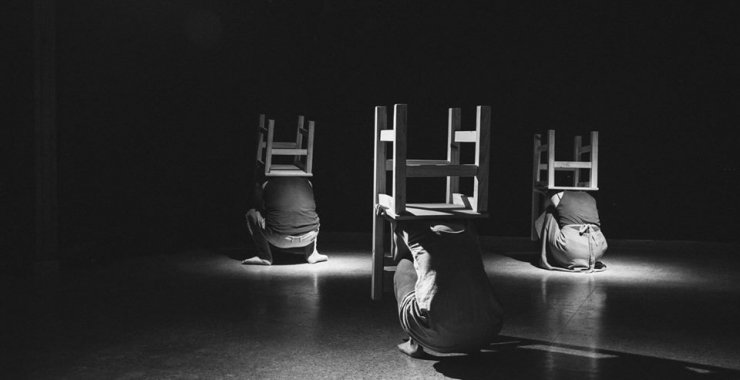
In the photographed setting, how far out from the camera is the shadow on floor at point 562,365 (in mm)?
3576

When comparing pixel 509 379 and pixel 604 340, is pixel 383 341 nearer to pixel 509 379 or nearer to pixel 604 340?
pixel 509 379

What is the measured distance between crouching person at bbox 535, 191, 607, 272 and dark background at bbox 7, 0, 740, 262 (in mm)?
2184

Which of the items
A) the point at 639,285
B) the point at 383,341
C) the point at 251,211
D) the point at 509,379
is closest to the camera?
the point at 509,379

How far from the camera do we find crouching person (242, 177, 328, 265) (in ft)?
23.4

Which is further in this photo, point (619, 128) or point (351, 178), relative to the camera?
point (351, 178)

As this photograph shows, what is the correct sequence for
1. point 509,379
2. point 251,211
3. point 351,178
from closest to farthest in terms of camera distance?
point 509,379 < point 251,211 < point 351,178

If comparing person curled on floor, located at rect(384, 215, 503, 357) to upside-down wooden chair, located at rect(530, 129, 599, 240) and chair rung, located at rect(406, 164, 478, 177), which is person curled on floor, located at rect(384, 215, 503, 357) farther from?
upside-down wooden chair, located at rect(530, 129, 599, 240)

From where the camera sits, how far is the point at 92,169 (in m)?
7.63

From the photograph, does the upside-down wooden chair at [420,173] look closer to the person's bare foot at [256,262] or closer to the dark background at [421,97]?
the person's bare foot at [256,262]

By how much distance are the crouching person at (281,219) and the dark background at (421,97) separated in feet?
4.59

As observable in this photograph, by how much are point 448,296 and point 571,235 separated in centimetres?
378

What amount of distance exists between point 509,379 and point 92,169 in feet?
18.4

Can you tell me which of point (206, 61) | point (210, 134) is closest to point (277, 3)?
point (206, 61)

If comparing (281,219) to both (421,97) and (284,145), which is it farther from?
(421,97)
